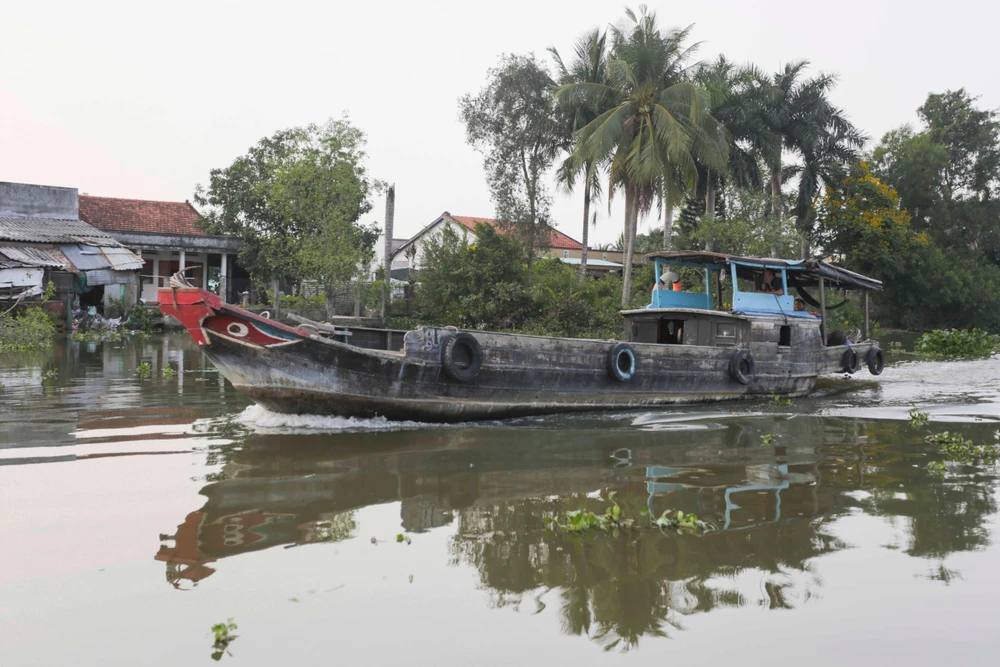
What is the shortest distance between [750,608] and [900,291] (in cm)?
3400

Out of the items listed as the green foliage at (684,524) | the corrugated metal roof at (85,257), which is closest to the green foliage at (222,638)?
the green foliage at (684,524)

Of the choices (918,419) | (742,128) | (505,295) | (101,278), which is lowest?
(918,419)

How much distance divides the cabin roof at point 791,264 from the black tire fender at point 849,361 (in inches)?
43.7

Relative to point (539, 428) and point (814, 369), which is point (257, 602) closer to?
point (539, 428)

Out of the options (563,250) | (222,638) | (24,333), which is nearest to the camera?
(222,638)

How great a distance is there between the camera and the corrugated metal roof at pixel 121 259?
23938mm

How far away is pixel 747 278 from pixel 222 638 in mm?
10994

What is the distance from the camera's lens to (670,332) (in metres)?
11.7

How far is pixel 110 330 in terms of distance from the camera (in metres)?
21.7

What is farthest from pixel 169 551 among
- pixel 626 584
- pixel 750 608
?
pixel 750 608

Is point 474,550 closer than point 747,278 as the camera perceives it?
Yes

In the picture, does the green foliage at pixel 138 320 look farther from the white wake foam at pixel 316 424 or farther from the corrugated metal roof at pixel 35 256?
the white wake foam at pixel 316 424

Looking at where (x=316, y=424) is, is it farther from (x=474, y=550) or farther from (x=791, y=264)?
(x=791, y=264)

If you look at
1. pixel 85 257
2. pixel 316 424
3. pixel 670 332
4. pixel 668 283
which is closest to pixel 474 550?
pixel 316 424
